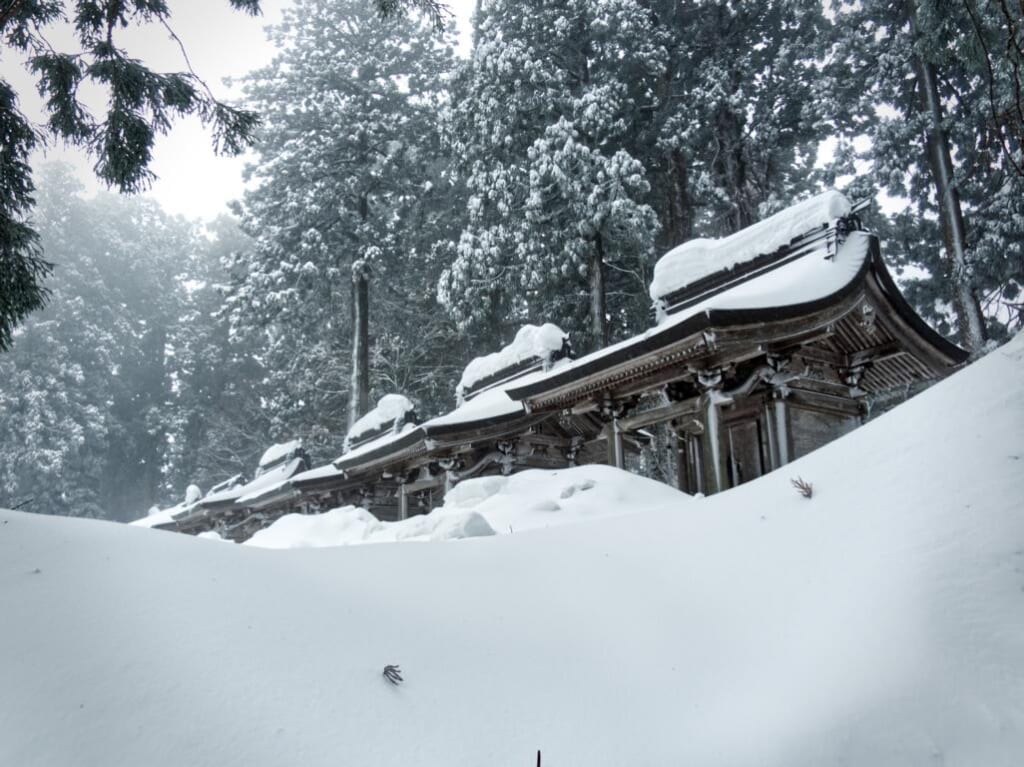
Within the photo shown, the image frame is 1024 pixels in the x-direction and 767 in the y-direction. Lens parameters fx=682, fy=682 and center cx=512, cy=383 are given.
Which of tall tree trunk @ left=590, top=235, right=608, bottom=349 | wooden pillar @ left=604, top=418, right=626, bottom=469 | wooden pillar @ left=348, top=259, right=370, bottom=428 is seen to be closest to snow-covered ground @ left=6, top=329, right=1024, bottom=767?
wooden pillar @ left=604, top=418, right=626, bottom=469

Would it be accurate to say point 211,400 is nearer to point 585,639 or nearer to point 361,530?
point 361,530

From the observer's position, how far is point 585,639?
3398 mm

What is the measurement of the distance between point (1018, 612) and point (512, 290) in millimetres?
16303

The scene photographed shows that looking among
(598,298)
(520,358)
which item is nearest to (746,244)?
(520,358)

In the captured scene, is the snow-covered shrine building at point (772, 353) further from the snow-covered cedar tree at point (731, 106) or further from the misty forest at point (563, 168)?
the snow-covered cedar tree at point (731, 106)

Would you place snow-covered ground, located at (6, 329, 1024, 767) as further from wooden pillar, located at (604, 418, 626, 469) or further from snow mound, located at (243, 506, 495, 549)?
wooden pillar, located at (604, 418, 626, 469)

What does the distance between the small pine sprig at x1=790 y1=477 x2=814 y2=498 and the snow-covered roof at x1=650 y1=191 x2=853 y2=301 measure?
236 inches

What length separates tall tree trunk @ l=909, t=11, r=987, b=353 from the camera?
1390cm

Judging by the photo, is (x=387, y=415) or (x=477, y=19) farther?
(x=477, y=19)

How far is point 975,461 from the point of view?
3.21 metres

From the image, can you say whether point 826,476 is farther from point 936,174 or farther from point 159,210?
point 159,210

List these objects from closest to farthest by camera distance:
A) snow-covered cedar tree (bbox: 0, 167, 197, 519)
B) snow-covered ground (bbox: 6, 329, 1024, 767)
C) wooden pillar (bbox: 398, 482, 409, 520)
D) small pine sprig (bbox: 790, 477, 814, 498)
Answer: snow-covered ground (bbox: 6, 329, 1024, 767), small pine sprig (bbox: 790, 477, 814, 498), wooden pillar (bbox: 398, 482, 409, 520), snow-covered cedar tree (bbox: 0, 167, 197, 519)

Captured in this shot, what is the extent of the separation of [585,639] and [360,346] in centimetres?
1842

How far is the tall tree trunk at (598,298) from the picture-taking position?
1669cm
